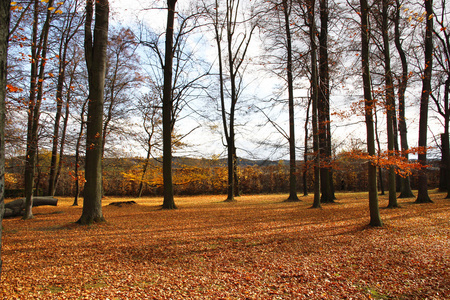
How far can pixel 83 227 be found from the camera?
6121 millimetres

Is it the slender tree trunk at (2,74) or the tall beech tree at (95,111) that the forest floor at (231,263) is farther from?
the slender tree trunk at (2,74)

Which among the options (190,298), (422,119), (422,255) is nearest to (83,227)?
(190,298)

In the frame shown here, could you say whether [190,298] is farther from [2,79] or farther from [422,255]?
[422,255]

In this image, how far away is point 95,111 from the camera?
6.76 m

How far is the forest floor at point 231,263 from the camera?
278 centimetres

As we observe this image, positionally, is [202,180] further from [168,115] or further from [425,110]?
[425,110]

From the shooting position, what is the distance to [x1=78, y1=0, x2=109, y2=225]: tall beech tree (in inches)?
256

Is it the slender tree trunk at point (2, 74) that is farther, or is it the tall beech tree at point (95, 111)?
the tall beech tree at point (95, 111)

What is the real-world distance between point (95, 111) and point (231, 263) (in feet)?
17.4

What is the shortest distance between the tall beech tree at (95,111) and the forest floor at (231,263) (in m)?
0.76

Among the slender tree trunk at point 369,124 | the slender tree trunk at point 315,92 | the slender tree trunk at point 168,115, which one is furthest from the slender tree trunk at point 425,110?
the slender tree trunk at point 168,115

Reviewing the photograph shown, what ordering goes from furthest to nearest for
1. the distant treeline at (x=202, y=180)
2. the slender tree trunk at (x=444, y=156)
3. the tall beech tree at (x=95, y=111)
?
the distant treeline at (x=202, y=180) → the slender tree trunk at (x=444, y=156) → the tall beech tree at (x=95, y=111)

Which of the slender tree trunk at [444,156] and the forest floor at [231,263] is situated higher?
the slender tree trunk at [444,156]

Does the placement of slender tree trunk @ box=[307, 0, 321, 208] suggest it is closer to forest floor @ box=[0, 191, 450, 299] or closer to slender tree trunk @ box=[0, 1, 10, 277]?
forest floor @ box=[0, 191, 450, 299]
